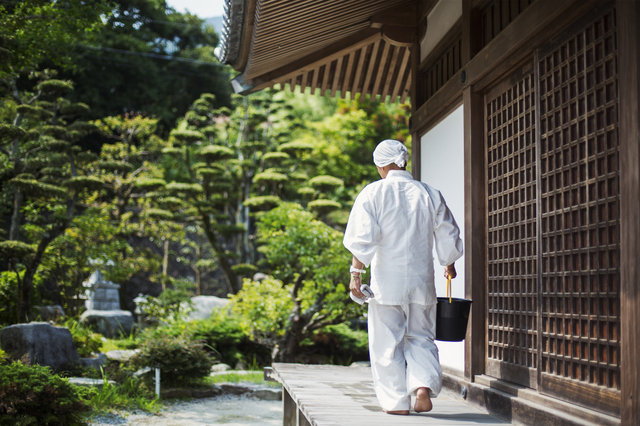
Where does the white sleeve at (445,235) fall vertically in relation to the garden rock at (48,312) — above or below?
above

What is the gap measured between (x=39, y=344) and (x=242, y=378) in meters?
2.73

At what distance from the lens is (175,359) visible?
6.54 meters

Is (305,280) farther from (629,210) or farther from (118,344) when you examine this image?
(629,210)

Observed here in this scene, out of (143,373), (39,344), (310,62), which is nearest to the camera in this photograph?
(310,62)

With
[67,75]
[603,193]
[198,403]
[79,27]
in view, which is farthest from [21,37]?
[67,75]

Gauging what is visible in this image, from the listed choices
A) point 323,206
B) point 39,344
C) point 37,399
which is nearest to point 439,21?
point 37,399

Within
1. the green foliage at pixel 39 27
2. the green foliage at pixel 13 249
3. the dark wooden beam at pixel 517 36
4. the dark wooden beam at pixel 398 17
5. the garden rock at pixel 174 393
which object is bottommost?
the garden rock at pixel 174 393

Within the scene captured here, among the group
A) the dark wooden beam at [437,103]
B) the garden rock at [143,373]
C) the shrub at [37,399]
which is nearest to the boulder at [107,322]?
the garden rock at [143,373]

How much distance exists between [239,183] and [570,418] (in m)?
12.0

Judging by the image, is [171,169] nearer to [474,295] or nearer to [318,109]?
[318,109]

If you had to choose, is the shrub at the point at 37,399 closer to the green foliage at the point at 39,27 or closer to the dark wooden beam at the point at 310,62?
the dark wooden beam at the point at 310,62

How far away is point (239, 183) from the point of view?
532 inches

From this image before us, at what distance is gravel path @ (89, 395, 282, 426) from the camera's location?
5.25 meters

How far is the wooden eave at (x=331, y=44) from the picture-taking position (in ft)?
12.4
